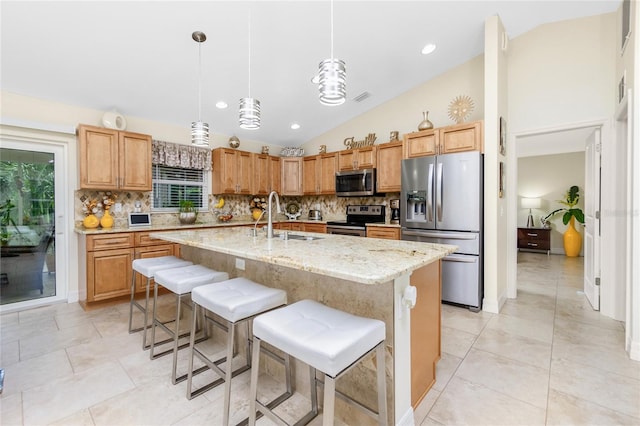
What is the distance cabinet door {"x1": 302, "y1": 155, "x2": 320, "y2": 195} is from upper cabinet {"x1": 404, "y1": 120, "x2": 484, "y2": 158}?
2.00m

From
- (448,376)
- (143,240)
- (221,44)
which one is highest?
(221,44)

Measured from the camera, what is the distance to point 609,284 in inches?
121

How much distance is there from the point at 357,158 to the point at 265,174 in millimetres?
1748

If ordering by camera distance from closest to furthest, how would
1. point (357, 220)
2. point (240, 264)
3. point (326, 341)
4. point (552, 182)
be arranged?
point (326, 341) < point (240, 264) < point (357, 220) < point (552, 182)

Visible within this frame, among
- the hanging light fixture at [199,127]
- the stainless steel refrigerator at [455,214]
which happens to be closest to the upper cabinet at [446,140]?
the stainless steel refrigerator at [455,214]

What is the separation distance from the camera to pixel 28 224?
137 inches

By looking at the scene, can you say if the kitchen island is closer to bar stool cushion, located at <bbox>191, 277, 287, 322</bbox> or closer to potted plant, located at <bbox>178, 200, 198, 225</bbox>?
bar stool cushion, located at <bbox>191, 277, 287, 322</bbox>

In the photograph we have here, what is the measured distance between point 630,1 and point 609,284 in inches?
103

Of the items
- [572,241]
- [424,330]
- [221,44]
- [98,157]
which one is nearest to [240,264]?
[424,330]

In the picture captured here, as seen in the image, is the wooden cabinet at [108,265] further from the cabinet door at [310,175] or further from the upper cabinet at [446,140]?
the upper cabinet at [446,140]

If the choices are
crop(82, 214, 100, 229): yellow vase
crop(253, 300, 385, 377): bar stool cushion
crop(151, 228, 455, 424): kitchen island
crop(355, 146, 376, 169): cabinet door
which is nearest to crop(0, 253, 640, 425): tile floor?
crop(151, 228, 455, 424): kitchen island

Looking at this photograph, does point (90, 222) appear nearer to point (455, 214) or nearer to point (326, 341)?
point (326, 341)

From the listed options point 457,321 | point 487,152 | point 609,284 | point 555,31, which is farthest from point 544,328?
point 555,31

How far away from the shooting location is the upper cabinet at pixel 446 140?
3.37 m
